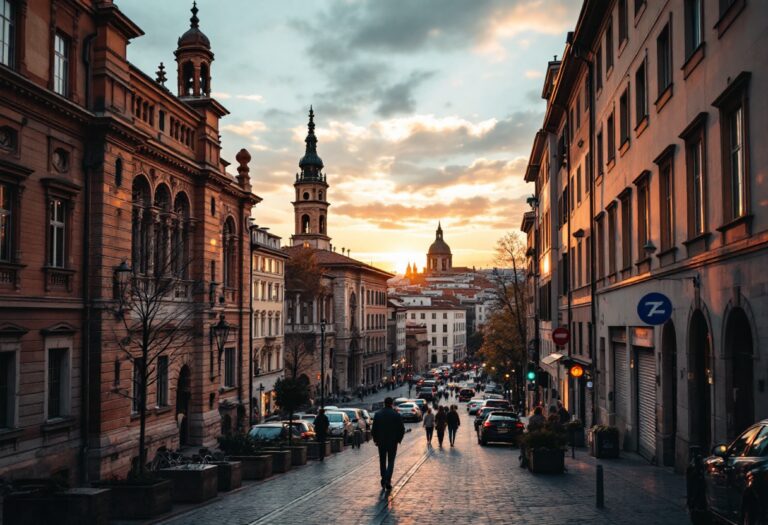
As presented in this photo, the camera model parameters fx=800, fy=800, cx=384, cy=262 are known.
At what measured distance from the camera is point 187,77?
40094 millimetres

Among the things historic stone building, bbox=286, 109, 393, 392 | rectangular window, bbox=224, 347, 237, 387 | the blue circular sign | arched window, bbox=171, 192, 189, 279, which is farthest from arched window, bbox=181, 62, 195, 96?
historic stone building, bbox=286, 109, 393, 392

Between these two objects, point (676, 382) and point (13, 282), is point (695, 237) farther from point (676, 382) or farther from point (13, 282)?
point (13, 282)

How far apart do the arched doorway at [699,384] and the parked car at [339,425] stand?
19.3m

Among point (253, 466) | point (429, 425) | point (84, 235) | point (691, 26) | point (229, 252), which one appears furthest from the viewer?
point (229, 252)

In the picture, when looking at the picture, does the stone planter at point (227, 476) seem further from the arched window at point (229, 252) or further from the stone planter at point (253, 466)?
the arched window at point (229, 252)

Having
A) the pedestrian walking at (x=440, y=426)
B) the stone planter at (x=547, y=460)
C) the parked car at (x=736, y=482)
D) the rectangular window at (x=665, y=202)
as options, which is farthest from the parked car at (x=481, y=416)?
the parked car at (x=736, y=482)

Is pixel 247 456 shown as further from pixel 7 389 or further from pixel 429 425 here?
pixel 429 425

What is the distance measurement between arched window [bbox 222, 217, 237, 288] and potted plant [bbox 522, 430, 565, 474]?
1021 inches

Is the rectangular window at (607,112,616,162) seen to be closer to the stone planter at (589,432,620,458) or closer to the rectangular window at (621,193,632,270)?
the rectangular window at (621,193,632,270)

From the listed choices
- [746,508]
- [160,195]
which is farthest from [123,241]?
[746,508]

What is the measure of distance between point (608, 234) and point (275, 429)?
13.8 metres

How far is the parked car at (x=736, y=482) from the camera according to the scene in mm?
8484

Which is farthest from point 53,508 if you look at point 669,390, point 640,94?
point 640,94

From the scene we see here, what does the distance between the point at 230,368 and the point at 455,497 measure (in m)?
30.3
